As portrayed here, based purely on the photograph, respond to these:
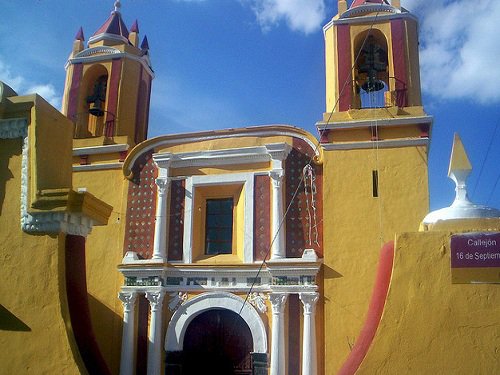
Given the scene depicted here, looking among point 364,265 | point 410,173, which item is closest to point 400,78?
point 410,173

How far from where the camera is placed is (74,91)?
12156 millimetres

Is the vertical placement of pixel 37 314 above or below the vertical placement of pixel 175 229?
below

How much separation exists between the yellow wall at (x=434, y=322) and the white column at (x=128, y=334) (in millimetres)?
5229

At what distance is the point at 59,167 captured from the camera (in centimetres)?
672

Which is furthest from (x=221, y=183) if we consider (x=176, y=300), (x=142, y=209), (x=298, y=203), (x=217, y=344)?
(x=217, y=344)

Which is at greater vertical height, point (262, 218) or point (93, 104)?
Answer: point (93, 104)

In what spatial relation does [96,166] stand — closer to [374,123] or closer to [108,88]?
[108,88]

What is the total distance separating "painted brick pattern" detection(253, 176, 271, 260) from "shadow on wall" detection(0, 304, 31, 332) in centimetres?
454

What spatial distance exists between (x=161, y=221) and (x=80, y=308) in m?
4.20

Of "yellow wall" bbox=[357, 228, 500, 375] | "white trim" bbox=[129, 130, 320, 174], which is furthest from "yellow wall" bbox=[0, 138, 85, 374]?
"white trim" bbox=[129, 130, 320, 174]

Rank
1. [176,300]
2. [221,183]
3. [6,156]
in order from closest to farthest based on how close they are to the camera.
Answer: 1. [6,156]
2. [176,300]
3. [221,183]

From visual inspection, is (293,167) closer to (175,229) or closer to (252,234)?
(252,234)

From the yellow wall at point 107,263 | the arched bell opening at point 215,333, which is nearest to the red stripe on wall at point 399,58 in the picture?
the arched bell opening at point 215,333

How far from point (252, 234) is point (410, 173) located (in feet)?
9.34
